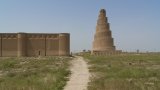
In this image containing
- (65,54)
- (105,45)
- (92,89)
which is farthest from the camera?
(105,45)

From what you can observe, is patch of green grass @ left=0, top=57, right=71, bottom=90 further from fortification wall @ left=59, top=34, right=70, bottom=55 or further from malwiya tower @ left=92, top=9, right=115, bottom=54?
malwiya tower @ left=92, top=9, right=115, bottom=54

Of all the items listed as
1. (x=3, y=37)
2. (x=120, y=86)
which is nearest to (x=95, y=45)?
(x=3, y=37)

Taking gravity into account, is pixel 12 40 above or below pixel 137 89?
above

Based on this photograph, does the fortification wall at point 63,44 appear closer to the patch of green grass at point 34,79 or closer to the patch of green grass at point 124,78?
the patch of green grass at point 34,79

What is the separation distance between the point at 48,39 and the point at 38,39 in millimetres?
2123

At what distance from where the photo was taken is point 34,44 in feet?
210

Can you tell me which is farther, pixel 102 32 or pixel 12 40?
pixel 102 32

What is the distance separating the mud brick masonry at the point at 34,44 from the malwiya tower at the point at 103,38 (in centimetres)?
2189

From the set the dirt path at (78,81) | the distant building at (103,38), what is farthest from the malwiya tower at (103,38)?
the dirt path at (78,81)

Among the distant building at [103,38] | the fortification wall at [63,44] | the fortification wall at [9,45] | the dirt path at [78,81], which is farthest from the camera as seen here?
the distant building at [103,38]

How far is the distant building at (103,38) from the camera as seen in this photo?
85.0 m

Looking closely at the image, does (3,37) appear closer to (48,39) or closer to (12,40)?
(12,40)

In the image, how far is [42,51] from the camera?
63750 mm

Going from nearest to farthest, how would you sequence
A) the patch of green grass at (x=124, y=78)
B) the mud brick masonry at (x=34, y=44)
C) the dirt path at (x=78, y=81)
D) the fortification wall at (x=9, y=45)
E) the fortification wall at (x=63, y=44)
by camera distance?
the patch of green grass at (x=124, y=78) < the dirt path at (x=78, y=81) < the fortification wall at (x=63, y=44) < the mud brick masonry at (x=34, y=44) < the fortification wall at (x=9, y=45)
